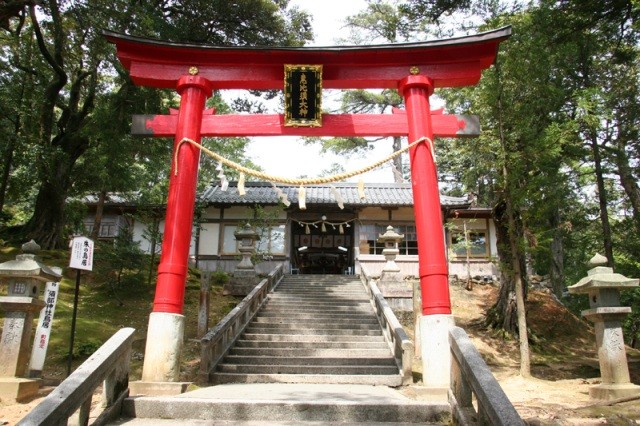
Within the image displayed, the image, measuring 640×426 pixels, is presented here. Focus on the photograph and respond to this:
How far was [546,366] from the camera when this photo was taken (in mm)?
12562

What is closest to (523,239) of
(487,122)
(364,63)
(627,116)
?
(487,122)

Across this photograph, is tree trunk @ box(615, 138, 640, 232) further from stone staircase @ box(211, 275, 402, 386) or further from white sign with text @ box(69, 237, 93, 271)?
white sign with text @ box(69, 237, 93, 271)

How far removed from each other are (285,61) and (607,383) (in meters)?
7.88

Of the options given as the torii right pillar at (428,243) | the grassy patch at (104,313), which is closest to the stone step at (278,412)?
the torii right pillar at (428,243)


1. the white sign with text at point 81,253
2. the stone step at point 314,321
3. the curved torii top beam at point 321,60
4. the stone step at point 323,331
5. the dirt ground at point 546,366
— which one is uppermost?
the curved torii top beam at point 321,60

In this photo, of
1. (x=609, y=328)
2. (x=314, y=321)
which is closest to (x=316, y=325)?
(x=314, y=321)

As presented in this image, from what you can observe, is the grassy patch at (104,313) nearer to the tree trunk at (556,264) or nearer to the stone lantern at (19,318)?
the stone lantern at (19,318)

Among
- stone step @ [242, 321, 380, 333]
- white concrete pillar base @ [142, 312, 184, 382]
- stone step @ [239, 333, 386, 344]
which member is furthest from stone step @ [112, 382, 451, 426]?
stone step @ [242, 321, 380, 333]

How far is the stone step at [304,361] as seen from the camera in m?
9.02

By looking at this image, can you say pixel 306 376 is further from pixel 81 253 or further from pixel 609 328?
pixel 609 328

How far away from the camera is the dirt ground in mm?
6277

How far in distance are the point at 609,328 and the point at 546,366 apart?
4.87 meters

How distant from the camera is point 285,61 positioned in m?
7.93

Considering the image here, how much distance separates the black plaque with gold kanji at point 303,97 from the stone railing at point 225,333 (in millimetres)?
4159
